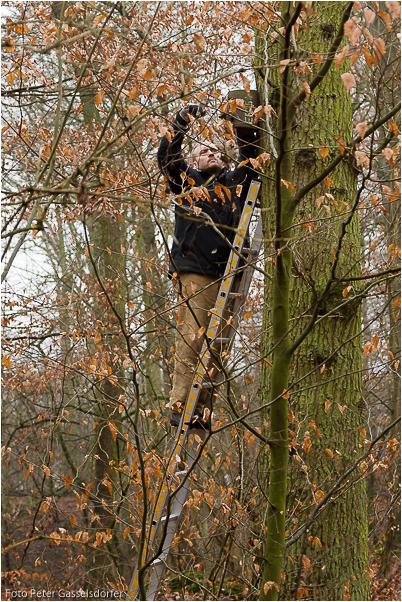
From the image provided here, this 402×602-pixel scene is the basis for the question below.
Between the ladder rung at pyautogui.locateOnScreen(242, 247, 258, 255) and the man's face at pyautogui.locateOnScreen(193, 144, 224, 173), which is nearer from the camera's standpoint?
the ladder rung at pyautogui.locateOnScreen(242, 247, 258, 255)

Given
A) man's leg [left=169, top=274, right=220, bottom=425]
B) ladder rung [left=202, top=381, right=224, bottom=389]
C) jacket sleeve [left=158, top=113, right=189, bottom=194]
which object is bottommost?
ladder rung [left=202, top=381, right=224, bottom=389]

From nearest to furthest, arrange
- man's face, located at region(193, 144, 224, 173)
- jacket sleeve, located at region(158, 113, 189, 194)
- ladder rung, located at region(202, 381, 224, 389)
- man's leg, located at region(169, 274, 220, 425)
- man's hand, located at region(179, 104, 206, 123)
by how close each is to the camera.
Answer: ladder rung, located at region(202, 381, 224, 389) < man's hand, located at region(179, 104, 206, 123) < jacket sleeve, located at region(158, 113, 189, 194) < man's leg, located at region(169, 274, 220, 425) < man's face, located at region(193, 144, 224, 173)

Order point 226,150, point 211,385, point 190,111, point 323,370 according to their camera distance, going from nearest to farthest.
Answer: point 211,385 → point 323,370 → point 190,111 → point 226,150

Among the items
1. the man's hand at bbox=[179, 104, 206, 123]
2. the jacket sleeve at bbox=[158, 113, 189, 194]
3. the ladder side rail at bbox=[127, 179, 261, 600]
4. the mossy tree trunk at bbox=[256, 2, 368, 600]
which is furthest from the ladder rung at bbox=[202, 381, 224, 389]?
the man's hand at bbox=[179, 104, 206, 123]

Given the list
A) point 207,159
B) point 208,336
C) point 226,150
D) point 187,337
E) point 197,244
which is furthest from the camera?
point 207,159

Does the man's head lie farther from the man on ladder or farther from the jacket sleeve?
the jacket sleeve

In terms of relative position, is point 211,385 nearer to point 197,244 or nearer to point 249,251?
point 249,251

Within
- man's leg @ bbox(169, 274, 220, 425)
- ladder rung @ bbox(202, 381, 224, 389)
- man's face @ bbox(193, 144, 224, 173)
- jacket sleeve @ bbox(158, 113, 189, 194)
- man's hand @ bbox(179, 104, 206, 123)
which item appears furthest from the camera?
man's face @ bbox(193, 144, 224, 173)

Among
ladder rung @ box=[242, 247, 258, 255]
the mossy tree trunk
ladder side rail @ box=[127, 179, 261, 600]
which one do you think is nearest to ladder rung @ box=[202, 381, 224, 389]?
ladder side rail @ box=[127, 179, 261, 600]

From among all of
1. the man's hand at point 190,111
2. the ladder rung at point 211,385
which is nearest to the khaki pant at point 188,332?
the ladder rung at point 211,385

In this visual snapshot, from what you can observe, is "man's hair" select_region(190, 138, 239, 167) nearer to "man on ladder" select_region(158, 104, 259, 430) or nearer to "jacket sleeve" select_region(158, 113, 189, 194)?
"man on ladder" select_region(158, 104, 259, 430)

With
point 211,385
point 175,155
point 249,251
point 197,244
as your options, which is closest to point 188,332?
point 197,244

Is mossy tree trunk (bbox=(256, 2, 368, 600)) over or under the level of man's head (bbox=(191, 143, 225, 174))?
under

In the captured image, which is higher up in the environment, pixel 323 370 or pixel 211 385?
pixel 323 370
